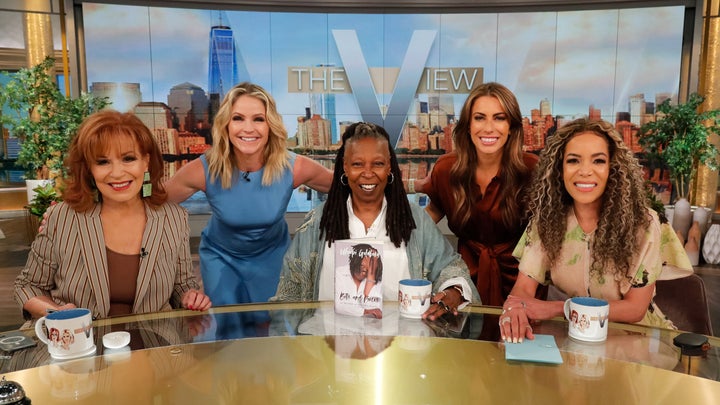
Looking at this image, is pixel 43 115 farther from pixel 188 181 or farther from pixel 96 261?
pixel 96 261

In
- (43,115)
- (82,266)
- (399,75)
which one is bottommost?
(82,266)

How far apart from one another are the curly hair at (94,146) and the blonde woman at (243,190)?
730 mm

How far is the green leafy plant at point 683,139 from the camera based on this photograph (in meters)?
5.86

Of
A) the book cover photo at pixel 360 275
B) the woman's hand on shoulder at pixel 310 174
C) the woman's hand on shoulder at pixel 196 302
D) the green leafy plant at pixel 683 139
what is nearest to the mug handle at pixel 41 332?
the woman's hand on shoulder at pixel 196 302

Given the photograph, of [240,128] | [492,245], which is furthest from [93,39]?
[492,245]

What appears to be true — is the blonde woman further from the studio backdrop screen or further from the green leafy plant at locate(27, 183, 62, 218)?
the studio backdrop screen

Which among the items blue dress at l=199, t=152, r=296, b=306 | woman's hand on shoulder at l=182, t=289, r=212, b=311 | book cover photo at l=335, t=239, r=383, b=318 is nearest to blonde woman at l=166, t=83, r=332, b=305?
blue dress at l=199, t=152, r=296, b=306

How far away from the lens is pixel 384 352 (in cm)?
128

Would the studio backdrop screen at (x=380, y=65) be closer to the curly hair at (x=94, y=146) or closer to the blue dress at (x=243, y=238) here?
the blue dress at (x=243, y=238)

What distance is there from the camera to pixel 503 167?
242 centimetres

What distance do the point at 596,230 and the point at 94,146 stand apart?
175cm

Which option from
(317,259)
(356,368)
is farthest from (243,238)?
(356,368)

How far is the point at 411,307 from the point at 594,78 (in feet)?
21.3

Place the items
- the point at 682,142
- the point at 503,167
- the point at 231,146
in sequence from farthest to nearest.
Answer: the point at 682,142 < the point at 231,146 < the point at 503,167
